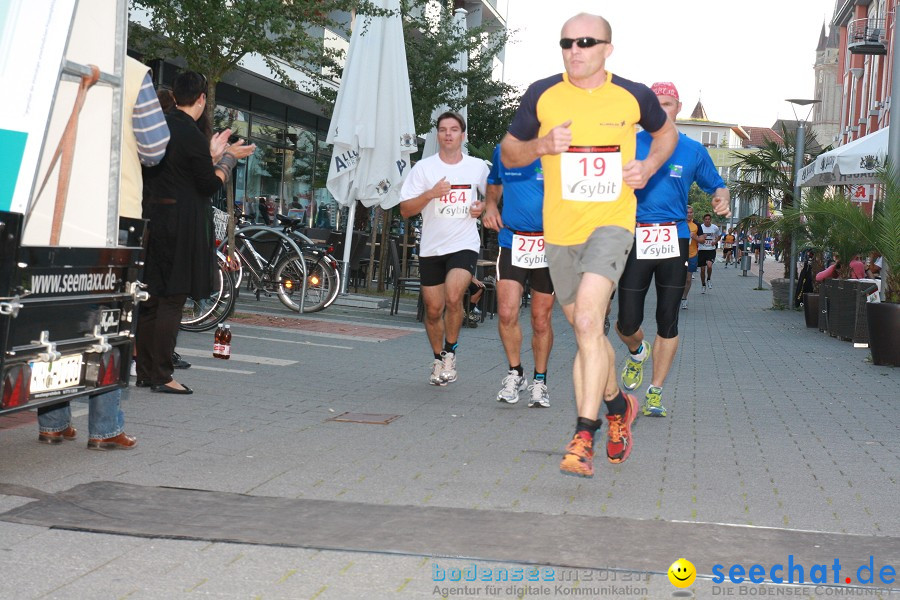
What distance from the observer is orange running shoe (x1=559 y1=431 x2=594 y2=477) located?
17.7 feet

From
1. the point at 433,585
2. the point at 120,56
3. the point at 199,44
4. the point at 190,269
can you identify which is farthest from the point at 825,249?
A: the point at 433,585

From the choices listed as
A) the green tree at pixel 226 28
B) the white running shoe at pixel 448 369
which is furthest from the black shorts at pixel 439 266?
the green tree at pixel 226 28

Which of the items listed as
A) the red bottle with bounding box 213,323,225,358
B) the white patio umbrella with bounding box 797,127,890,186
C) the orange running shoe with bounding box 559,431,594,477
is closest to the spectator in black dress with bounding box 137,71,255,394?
the red bottle with bounding box 213,323,225,358

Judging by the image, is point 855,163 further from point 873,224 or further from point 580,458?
point 580,458

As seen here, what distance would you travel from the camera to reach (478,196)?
30.9ft

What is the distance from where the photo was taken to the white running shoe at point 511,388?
28.2ft

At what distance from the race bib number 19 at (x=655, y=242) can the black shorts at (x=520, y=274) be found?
0.83m

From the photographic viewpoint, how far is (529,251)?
27.1 ft

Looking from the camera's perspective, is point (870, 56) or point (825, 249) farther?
point (870, 56)

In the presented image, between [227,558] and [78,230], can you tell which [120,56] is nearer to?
[78,230]

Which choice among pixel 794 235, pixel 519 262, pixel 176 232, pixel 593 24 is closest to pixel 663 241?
pixel 519 262

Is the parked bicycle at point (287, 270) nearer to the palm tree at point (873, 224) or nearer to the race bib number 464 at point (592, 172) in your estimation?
the palm tree at point (873, 224)

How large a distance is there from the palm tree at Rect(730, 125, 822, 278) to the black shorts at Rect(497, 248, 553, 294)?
66.5ft

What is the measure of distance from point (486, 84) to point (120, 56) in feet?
83.8
